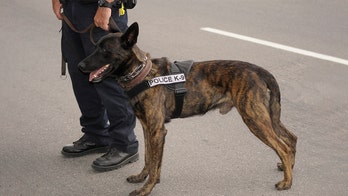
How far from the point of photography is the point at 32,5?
11.2m

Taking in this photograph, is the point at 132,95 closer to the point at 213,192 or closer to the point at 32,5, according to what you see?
the point at 213,192

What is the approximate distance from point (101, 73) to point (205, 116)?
2099 millimetres

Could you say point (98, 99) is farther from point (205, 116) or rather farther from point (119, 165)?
point (205, 116)

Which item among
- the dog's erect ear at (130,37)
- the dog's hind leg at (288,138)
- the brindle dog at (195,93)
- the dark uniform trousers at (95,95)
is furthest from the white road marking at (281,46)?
the dog's erect ear at (130,37)

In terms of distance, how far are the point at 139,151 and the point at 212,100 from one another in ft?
3.51

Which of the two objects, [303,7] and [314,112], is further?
[303,7]

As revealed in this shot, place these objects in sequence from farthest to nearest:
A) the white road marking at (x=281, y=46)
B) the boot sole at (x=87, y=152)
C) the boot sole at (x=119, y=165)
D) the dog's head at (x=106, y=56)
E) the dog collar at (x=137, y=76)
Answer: the white road marking at (x=281, y=46) < the boot sole at (x=87, y=152) < the boot sole at (x=119, y=165) < the dog collar at (x=137, y=76) < the dog's head at (x=106, y=56)

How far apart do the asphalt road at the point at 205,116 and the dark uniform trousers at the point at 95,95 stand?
Result: 0.25 meters

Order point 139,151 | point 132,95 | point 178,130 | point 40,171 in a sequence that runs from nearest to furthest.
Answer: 1. point 132,95
2. point 40,171
3. point 139,151
4. point 178,130

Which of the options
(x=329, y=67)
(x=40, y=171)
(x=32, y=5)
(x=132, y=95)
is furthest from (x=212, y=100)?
(x=32, y=5)

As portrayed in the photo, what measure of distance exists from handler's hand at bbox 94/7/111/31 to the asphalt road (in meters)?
1.28

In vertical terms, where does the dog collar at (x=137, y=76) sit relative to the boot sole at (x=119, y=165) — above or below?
above

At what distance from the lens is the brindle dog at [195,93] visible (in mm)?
4727

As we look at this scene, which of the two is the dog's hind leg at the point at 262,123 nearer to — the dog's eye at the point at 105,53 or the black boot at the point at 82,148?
the dog's eye at the point at 105,53
